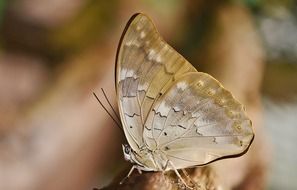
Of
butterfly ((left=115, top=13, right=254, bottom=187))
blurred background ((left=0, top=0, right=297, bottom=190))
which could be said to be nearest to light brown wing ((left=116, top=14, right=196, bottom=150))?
butterfly ((left=115, top=13, right=254, bottom=187))

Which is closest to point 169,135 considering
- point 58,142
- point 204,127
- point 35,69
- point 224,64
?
point 204,127

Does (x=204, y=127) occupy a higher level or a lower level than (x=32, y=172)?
higher

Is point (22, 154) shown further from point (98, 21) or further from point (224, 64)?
point (224, 64)

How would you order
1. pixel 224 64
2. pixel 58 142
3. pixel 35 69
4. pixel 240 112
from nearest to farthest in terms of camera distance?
pixel 240 112
pixel 224 64
pixel 58 142
pixel 35 69

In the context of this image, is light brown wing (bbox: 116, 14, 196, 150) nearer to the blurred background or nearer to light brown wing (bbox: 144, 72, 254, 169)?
light brown wing (bbox: 144, 72, 254, 169)

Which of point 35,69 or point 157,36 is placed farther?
point 35,69

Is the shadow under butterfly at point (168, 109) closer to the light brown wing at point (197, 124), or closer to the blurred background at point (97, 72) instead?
the light brown wing at point (197, 124)

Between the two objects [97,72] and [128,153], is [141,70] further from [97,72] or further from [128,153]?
[97,72]

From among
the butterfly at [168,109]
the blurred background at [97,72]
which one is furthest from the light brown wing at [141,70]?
the blurred background at [97,72]
